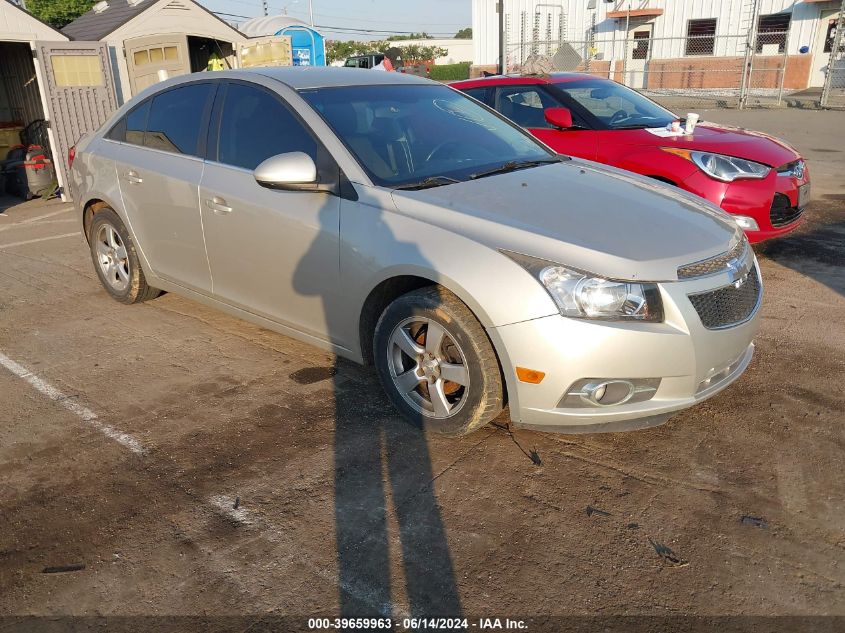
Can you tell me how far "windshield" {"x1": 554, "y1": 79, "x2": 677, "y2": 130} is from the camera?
678cm

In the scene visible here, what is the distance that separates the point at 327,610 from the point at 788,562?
67.3 inches

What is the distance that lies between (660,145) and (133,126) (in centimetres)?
428

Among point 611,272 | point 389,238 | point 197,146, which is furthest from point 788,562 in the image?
point 197,146

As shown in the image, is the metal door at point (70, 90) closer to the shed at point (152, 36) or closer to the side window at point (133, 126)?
the shed at point (152, 36)

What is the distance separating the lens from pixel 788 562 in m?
2.68

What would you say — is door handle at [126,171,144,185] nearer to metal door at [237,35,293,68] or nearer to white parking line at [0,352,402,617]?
white parking line at [0,352,402,617]

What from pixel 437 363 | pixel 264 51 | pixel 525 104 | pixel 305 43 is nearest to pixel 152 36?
pixel 264 51

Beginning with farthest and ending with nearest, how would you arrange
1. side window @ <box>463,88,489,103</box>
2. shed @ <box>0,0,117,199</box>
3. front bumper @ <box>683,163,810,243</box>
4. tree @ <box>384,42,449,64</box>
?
1. tree @ <box>384,42,449,64</box>
2. shed @ <box>0,0,117,199</box>
3. side window @ <box>463,88,489,103</box>
4. front bumper @ <box>683,163,810,243</box>

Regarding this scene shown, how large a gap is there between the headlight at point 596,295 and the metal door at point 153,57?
11.5 metres

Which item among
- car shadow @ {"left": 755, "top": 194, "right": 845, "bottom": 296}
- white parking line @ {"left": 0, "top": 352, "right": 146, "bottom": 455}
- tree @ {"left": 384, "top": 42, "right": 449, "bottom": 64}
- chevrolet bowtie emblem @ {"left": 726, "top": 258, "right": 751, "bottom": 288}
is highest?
chevrolet bowtie emblem @ {"left": 726, "top": 258, "right": 751, "bottom": 288}

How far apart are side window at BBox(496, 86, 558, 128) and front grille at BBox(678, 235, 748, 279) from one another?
150 inches

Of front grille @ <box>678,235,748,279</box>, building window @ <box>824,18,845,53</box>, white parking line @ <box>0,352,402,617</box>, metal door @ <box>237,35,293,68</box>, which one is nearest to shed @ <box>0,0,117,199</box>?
metal door @ <box>237,35,293,68</box>

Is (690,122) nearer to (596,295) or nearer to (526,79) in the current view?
(526,79)

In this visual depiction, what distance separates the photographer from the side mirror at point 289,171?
367 cm
